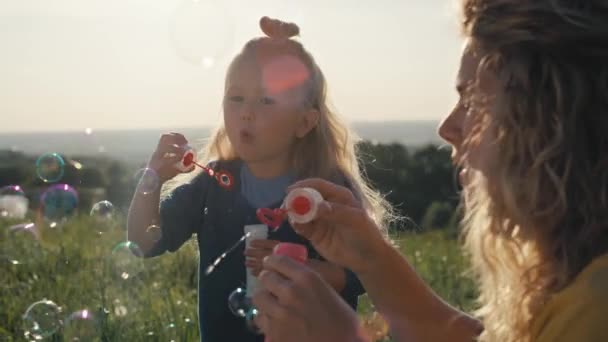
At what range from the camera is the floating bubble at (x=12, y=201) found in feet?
11.5

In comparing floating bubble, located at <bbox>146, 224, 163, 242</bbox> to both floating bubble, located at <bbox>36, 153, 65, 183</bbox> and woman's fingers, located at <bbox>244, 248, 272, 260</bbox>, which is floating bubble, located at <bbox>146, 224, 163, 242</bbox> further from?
floating bubble, located at <bbox>36, 153, 65, 183</bbox>

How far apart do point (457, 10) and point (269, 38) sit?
1.48 metres

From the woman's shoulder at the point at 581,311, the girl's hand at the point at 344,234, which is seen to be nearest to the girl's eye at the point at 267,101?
the girl's hand at the point at 344,234

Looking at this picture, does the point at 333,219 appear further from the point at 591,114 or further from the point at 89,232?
the point at 89,232

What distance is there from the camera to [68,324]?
265 centimetres

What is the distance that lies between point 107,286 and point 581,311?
2503mm

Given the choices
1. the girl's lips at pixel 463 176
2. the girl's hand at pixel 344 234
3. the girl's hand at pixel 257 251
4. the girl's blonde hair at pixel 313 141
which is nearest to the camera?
the girl's lips at pixel 463 176

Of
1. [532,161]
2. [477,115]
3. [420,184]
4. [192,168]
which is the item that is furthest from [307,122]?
[420,184]

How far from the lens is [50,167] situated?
345cm

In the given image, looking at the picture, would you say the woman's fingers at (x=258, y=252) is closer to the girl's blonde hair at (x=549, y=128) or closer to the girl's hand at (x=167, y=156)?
the girl's hand at (x=167, y=156)

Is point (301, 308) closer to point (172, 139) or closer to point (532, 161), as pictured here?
point (532, 161)

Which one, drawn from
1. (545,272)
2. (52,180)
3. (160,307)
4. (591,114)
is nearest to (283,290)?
(545,272)

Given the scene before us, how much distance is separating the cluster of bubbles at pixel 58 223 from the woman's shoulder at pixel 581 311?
5.42 feet

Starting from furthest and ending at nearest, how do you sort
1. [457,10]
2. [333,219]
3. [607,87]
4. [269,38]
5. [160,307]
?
[160,307] → [269,38] → [333,219] → [457,10] → [607,87]
